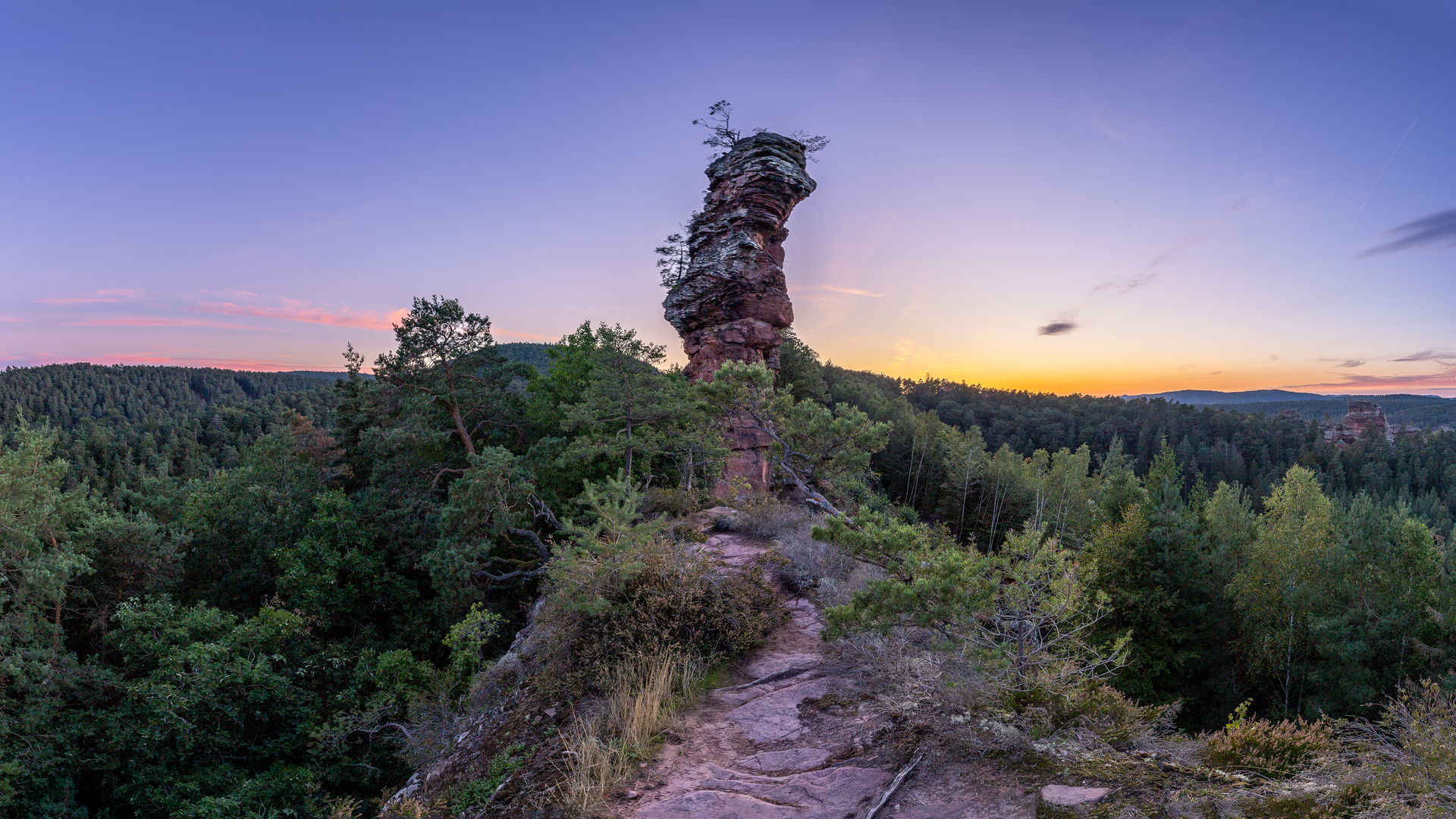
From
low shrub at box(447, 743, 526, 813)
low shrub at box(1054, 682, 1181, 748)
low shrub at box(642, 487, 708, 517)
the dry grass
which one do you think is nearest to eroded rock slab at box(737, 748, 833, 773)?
the dry grass

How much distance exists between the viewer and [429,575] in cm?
1487

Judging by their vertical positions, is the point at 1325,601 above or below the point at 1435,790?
below

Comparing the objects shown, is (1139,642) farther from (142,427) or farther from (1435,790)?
(142,427)

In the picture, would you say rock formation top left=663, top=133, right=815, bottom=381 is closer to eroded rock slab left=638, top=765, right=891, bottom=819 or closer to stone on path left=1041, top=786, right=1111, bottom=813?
eroded rock slab left=638, top=765, right=891, bottom=819

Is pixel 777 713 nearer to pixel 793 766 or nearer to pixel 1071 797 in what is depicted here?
pixel 793 766

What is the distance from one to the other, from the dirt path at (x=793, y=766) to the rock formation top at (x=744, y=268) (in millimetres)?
14451

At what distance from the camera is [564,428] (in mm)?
14359

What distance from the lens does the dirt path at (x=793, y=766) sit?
3.78 m

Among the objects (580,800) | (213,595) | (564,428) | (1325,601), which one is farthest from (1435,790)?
(213,595)

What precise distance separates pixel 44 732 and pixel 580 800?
14.3m

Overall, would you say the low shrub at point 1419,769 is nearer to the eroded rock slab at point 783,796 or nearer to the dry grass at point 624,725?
the eroded rock slab at point 783,796

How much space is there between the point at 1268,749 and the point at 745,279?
57.1 ft

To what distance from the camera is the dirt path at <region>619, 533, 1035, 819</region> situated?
3.78 meters

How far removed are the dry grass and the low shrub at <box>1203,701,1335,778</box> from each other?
12.5 ft
